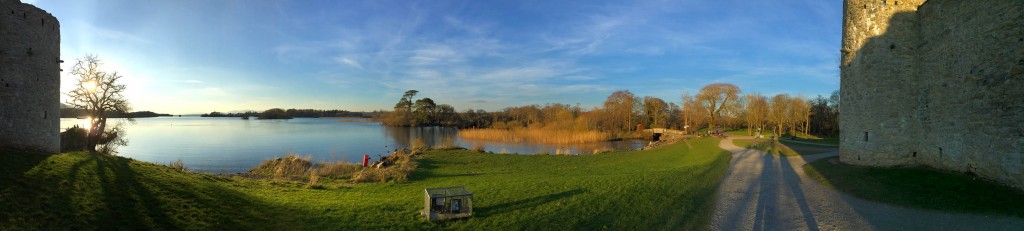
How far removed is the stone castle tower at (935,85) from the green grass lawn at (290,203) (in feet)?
15.6

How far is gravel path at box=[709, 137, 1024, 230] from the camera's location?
6125 millimetres

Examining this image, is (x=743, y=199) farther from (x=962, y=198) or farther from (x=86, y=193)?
(x=86, y=193)

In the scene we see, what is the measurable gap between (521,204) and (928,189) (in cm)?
832

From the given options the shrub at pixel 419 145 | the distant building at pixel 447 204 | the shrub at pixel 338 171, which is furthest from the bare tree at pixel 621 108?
the distant building at pixel 447 204

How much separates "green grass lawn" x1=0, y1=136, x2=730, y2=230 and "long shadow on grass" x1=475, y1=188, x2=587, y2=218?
0.07ft

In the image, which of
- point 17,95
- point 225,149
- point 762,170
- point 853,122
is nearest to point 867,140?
point 853,122

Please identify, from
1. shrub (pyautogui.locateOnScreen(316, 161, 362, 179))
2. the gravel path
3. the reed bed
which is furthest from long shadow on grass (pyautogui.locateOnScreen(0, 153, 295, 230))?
the reed bed

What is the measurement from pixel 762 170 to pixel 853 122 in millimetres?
2648

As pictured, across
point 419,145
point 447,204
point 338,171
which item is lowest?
point 338,171

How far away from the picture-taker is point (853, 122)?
11.0 meters

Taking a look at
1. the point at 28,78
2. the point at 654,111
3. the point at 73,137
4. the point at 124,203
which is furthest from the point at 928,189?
the point at 654,111

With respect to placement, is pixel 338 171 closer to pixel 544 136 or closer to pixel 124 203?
pixel 124 203

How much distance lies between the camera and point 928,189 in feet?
26.1

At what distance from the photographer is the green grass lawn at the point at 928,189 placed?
22.3 ft
